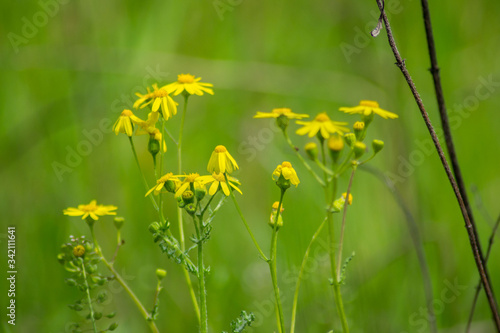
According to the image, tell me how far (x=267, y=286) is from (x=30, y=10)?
6.69ft

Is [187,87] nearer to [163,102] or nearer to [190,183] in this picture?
[163,102]

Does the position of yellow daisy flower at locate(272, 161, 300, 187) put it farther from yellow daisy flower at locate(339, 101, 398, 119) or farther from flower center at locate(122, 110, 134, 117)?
flower center at locate(122, 110, 134, 117)

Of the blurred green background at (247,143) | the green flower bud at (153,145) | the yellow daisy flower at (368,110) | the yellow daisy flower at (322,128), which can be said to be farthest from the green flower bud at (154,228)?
the blurred green background at (247,143)

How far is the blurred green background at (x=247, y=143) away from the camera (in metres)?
2.01

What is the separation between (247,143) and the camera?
2477mm

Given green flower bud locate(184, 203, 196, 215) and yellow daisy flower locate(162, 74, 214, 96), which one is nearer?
green flower bud locate(184, 203, 196, 215)

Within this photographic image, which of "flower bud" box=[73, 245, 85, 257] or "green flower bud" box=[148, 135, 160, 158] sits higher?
"green flower bud" box=[148, 135, 160, 158]

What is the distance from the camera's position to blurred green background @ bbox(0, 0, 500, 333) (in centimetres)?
201

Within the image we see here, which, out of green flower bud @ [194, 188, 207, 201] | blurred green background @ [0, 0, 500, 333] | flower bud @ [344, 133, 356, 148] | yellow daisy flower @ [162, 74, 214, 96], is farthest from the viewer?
blurred green background @ [0, 0, 500, 333]

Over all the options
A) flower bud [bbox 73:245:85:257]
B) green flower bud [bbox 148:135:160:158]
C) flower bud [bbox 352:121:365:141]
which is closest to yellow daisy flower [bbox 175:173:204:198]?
green flower bud [bbox 148:135:160:158]

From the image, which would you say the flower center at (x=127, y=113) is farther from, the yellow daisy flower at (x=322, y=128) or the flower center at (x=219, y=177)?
the yellow daisy flower at (x=322, y=128)

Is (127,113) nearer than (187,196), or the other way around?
(187,196)

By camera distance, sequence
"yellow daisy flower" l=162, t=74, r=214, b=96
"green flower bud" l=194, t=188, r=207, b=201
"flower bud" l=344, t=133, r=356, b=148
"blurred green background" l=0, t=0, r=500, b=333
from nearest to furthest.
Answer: "green flower bud" l=194, t=188, r=207, b=201
"flower bud" l=344, t=133, r=356, b=148
"yellow daisy flower" l=162, t=74, r=214, b=96
"blurred green background" l=0, t=0, r=500, b=333

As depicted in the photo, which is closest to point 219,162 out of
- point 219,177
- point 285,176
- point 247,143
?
point 219,177
